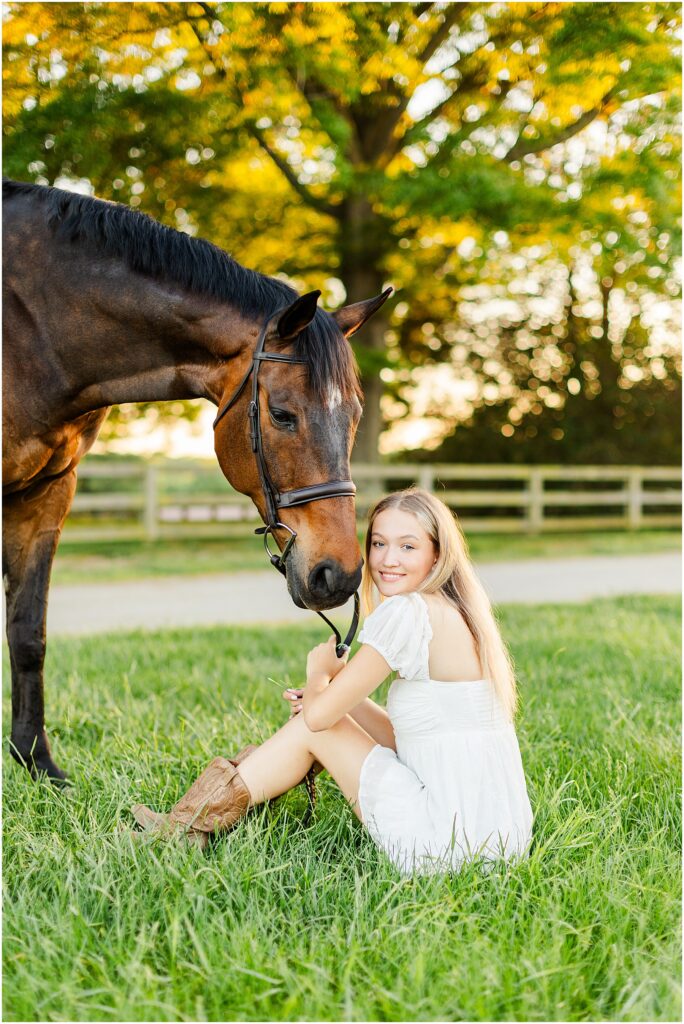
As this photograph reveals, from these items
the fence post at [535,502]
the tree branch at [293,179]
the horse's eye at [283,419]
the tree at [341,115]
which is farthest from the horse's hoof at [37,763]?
the fence post at [535,502]

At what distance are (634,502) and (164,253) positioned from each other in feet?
50.4

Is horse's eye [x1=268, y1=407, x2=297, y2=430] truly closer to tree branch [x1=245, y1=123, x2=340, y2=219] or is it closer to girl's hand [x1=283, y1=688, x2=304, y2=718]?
girl's hand [x1=283, y1=688, x2=304, y2=718]

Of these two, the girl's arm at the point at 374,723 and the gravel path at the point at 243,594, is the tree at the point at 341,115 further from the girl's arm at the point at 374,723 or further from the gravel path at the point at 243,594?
the girl's arm at the point at 374,723

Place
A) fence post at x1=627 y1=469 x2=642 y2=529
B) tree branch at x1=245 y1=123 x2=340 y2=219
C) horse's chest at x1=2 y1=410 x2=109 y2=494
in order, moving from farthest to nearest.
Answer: fence post at x1=627 y1=469 x2=642 y2=529
tree branch at x1=245 y1=123 x2=340 y2=219
horse's chest at x1=2 y1=410 x2=109 y2=494

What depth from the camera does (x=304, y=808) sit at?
8.45 feet

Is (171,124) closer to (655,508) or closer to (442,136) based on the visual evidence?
(442,136)

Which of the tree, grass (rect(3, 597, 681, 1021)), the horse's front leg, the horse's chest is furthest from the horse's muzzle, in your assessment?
the tree

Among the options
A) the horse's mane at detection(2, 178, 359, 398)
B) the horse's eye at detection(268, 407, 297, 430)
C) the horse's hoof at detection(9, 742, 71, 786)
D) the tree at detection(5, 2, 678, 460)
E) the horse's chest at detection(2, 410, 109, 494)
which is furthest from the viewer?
the tree at detection(5, 2, 678, 460)

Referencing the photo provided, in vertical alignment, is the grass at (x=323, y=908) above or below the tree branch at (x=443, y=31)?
below

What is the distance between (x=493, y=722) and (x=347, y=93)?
20.3 ft

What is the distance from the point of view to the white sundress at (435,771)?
2127 mm

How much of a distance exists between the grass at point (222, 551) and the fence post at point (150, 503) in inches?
6.7

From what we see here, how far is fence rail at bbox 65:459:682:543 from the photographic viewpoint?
1155 cm

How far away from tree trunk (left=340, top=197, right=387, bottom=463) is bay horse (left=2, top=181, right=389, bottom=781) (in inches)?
310
